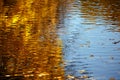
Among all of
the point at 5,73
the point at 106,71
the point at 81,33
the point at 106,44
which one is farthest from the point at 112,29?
the point at 5,73

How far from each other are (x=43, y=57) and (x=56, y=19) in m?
7.31

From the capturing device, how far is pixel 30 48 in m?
11.8

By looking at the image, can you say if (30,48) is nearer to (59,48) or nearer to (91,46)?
(59,48)

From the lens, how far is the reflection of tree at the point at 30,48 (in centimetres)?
948

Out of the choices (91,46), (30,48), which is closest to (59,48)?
(30,48)

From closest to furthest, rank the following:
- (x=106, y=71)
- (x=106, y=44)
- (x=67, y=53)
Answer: (x=106, y=71)
(x=67, y=53)
(x=106, y=44)

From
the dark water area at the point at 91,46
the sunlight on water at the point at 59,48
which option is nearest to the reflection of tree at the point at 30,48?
the sunlight on water at the point at 59,48

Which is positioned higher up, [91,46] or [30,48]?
[30,48]

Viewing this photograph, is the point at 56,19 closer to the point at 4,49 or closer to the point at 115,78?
the point at 4,49

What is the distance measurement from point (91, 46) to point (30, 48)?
1.99m

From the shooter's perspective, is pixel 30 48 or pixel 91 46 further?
pixel 91 46

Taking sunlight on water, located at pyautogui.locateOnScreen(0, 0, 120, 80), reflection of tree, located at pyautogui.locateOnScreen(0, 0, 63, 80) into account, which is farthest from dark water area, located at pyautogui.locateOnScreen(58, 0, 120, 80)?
reflection of tree, located at pyautogui.locateOnScreen(0, 0, 63, 80)

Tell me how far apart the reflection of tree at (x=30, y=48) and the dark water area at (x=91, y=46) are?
0.36 metres

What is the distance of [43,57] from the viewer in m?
10.8
